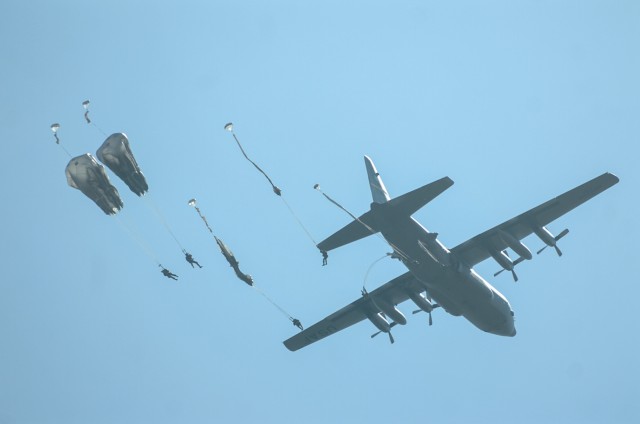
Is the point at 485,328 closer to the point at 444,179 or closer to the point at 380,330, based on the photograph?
the point at 380,330

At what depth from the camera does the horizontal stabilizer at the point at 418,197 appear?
35469mm

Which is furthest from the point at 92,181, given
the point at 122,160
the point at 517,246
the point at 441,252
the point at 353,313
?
the point at 517,246

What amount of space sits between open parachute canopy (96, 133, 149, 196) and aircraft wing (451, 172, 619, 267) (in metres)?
15.8

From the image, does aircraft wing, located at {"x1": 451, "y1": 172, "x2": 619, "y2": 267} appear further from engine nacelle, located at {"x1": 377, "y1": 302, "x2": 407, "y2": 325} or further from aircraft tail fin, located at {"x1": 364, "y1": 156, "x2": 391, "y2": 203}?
engine nacelle, located at {"x1": 377, "y1": 302, "x2": 407, "y2": 325}

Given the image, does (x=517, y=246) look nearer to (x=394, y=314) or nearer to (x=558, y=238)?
(x=558, y=238)

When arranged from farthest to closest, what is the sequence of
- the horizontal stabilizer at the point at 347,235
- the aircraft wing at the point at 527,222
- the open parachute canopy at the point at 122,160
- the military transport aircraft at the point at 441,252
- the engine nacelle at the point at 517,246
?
the engine nacelle at the point at 517,246, the aircraft wing at the point at 527,222, the horizontal stabilizer at the point at 347,235, the military transport aircraft at the point at 441,252, the open parachute canopy at the point at 122,160

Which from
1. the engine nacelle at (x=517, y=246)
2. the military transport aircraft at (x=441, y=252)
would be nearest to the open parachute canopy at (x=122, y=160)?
the military transport aircraft at (x=441, y=252)

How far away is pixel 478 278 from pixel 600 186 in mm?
7049

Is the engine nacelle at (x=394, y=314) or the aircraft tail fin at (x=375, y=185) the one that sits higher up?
the aircraft tail fin at (x=375, y=185)

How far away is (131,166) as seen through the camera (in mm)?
33656

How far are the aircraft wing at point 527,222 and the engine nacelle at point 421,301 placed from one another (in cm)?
337

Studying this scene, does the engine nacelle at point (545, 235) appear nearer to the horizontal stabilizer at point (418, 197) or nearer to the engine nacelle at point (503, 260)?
the engine nacelle at point (503, 260)

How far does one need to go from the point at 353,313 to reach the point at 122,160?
18.4m

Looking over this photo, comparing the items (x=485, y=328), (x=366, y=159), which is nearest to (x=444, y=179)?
(x=366, y=159)
